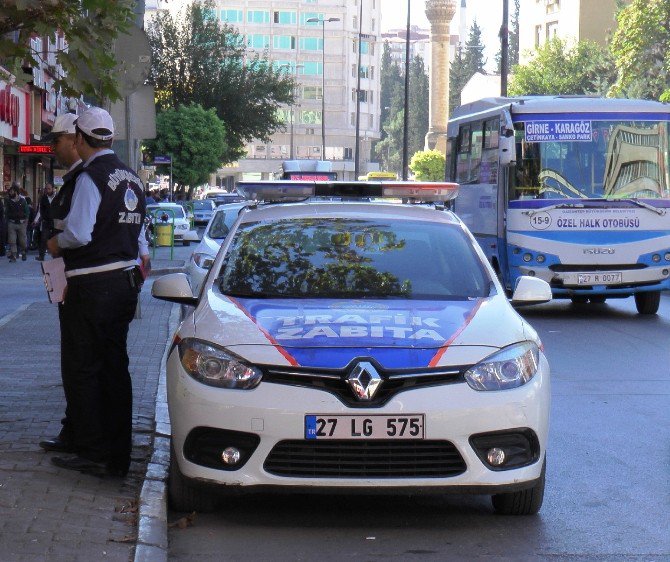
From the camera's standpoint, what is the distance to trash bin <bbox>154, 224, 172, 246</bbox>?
3656cm

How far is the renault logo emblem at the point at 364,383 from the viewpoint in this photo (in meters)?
5.77

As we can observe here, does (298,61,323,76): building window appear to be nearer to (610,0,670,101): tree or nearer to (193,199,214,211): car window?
(610,0,670,101): tree

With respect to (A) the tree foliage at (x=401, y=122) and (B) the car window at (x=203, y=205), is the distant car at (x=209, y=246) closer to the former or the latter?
(B) the car window at (x=203, y=205)

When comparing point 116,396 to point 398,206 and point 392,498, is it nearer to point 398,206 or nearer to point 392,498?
point 392,498

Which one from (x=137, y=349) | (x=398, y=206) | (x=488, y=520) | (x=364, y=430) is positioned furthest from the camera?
(x=137, y=349)

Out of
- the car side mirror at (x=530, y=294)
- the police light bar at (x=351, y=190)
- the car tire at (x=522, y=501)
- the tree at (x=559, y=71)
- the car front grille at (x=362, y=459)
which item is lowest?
the car tire at (x=522, y=501)

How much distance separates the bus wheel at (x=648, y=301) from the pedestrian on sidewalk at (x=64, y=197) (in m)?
12.7

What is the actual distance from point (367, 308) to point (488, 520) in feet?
3.82

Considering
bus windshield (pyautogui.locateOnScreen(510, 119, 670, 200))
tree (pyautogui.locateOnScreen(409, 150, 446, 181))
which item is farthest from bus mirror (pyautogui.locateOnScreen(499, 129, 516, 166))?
tree (pyautogui.locateOnScreen(409, 150, 446, 181))

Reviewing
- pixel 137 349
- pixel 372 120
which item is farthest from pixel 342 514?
pixel 372 120

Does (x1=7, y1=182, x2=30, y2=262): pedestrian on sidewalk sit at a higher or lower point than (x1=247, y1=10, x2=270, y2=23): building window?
lower

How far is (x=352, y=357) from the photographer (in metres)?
5.84

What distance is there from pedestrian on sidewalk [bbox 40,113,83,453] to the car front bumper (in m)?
1.10

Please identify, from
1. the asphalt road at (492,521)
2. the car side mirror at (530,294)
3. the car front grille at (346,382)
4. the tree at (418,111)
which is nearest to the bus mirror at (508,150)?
the asphalt road at (492,521)
